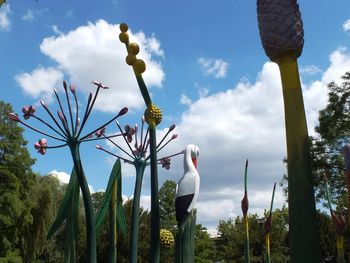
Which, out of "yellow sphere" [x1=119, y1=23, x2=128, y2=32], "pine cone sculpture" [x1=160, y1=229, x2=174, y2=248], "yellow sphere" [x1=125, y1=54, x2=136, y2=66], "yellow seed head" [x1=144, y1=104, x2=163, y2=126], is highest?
"yellow sphere" [x1=119, y1=23, x2=128, y2=32]

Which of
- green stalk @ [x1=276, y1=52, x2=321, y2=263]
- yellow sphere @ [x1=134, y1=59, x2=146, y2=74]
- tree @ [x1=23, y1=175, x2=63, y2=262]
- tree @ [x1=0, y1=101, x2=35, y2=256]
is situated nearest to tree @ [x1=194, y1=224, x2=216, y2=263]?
tree @ [x1=23, y1=175, x2=63, y2=262]

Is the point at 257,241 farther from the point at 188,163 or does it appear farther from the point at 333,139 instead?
the point at 188,163

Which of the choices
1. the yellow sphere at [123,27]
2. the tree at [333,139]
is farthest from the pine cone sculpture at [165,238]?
the tree at [333,139]

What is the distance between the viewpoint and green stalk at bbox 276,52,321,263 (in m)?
5.39

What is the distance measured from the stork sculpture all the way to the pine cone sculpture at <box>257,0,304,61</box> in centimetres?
217

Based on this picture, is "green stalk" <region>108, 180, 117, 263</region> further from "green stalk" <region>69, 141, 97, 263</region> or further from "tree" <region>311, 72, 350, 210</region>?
"tree" <region>311, 72, 350, 210</region>

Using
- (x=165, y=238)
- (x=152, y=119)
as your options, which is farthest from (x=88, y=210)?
(x=152, y=119)

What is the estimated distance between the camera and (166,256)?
2542 centimetres

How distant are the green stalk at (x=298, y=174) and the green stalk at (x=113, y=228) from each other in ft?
15.4

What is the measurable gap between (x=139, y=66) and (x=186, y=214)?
2.73m

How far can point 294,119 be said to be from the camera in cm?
589

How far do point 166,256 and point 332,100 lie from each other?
37.8 feet

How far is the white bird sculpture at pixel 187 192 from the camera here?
7.04m

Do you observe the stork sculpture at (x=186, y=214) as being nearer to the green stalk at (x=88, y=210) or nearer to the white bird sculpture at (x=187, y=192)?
the white bird sculpture at (x=187, y=192)
